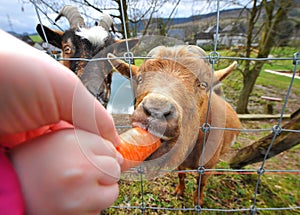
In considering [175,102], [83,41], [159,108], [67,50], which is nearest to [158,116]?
[159,108]

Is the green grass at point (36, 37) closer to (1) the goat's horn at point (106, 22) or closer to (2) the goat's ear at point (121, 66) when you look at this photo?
(1) the goat's horn at point (106, 22)

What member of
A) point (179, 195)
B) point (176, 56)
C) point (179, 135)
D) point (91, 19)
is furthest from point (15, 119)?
point (91, 19)

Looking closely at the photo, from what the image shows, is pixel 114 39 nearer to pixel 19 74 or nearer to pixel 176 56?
pixel 176 56

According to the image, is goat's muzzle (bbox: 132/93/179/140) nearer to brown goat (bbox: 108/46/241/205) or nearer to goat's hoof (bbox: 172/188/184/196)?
brown goat (bbox: 108/46/241/205)

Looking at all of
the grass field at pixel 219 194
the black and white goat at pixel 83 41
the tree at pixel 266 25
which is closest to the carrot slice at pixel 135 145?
the grass field at pixel 219 194

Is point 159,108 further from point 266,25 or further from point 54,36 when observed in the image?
point 266,25

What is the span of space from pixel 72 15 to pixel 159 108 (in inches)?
150

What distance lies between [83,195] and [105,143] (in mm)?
138

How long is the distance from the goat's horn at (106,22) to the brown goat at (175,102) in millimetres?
2647

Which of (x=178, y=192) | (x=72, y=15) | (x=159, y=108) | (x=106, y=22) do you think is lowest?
(x=178, y=192)

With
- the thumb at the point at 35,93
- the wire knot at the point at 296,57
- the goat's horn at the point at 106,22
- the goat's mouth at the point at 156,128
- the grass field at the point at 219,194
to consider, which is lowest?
the grass field at the point at 219,194

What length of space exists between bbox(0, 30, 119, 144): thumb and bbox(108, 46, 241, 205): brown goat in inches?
29.8

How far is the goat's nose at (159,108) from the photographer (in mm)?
1292

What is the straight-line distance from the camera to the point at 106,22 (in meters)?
4.44
